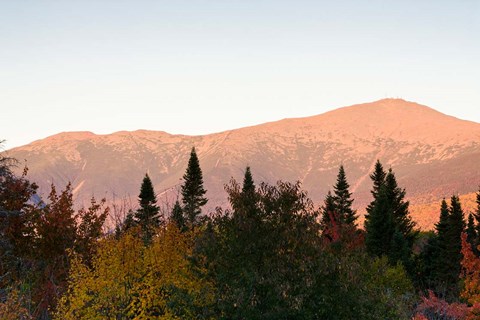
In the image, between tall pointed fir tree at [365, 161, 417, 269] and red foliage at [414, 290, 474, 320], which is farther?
tall pointed fir tree at [365, 161, 417, 269]

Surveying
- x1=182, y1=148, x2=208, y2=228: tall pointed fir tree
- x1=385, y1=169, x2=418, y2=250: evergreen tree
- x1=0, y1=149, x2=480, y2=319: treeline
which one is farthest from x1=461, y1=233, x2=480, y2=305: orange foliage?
x1=182, y1=148, x2=208, y2=228: tall pointed fir tree

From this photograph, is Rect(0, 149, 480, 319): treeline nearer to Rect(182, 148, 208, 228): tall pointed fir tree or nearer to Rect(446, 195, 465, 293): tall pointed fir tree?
Rect(182, 148, 208, 228): tall pointed fir tree

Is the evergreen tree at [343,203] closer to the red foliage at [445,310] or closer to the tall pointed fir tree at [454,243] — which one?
the tall pointed fir tree at [454,243]

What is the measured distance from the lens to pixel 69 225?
4703 centimetres

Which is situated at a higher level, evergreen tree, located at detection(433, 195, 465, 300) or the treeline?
the treeline

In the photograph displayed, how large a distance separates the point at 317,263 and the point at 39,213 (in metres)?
23.2

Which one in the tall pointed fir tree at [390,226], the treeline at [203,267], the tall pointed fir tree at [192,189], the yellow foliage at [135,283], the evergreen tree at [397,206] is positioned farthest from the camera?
the tall pointed fir tree at [192,189]

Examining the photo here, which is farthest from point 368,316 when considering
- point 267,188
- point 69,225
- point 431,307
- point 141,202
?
point 141,202

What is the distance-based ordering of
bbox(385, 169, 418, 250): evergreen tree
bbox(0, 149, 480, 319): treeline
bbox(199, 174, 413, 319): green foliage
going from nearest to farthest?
1. bbox(199, 174, 413, 319): green foliage
2. bbox(0, 149, 480, 319): treeline
3. bbox(385, 169, 418, 250): evergreen tree

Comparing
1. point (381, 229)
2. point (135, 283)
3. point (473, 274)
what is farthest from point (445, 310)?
point (135, 283)

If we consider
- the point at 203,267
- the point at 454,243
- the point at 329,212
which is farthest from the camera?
the point at 329,212

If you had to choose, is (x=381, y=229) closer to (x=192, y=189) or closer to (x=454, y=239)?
(x=454, y=239)

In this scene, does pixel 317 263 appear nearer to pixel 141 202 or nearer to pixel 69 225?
pixel 69 225

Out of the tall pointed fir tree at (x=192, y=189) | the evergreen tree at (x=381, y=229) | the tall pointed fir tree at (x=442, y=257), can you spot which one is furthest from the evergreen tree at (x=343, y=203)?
the tall pointed fir tree at (x=192, y=189)
